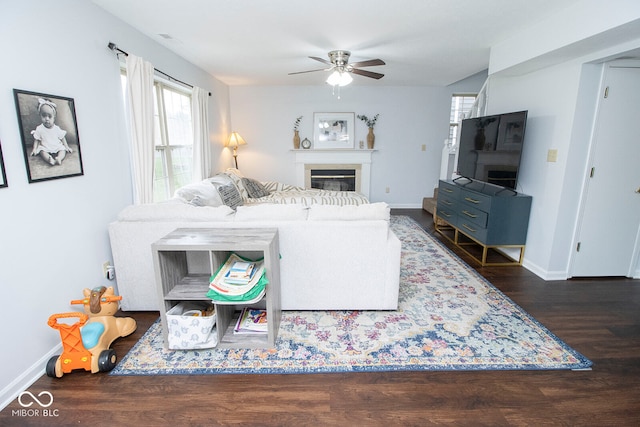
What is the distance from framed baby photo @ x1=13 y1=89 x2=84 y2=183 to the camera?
1727 millimetres

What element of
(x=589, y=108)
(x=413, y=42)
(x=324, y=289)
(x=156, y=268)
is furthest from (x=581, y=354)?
(x=413, y=42)

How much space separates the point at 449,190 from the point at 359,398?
327 centimetres

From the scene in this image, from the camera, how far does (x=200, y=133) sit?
4.05 metres

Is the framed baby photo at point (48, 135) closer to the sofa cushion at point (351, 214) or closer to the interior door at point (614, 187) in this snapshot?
the sofa cushion at point (351, 214)

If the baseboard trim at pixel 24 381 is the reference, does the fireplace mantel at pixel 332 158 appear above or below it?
above

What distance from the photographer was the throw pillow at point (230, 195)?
144 inches

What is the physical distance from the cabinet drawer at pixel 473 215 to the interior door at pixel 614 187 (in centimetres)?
82

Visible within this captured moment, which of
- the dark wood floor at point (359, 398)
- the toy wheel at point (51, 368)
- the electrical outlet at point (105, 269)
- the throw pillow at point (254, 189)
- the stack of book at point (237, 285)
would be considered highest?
the throw pillow at point (254, 189)

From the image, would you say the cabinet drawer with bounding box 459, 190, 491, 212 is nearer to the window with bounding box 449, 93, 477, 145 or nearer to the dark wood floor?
the dark wood floor

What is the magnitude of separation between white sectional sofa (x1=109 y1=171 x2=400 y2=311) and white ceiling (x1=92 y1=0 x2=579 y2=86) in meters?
1.47

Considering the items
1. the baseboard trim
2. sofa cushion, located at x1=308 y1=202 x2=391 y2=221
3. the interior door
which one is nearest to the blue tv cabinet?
the interior door

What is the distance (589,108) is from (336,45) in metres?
2.38

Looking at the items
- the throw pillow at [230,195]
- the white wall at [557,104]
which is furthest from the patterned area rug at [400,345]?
the throw pillow at [230,195]

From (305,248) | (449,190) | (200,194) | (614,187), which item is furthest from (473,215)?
(200,194)
